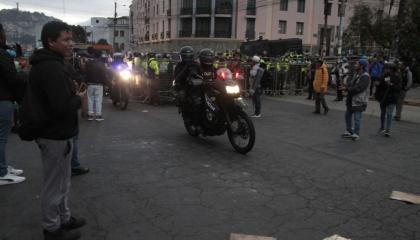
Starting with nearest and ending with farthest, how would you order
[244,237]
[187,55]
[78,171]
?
[244,237] < [78,171] < [187,55]

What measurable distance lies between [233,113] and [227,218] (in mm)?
3217

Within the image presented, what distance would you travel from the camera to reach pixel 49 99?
3.62 metres

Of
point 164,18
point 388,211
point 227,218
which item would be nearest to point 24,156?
point 227,218

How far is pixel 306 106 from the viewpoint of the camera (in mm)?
15195

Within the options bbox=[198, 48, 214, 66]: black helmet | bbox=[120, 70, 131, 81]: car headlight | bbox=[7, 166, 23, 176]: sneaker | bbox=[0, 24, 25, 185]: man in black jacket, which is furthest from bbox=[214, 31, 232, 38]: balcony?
bbox=[0, 24, 25, 185]: man in black jacket

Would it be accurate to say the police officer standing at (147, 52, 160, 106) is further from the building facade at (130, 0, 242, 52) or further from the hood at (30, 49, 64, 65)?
the building facade at (130, 0, 242, 52)

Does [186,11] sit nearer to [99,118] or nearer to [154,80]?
[154,80]

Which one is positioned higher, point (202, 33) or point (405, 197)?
point (202, 33)

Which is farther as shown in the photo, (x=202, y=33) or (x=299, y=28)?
(x=299, y=28)

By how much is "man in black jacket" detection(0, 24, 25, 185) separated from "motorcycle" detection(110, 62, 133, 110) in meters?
7.74

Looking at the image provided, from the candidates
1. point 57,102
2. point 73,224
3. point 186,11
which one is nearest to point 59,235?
point 73,224

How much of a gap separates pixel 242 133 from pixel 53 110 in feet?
13.8

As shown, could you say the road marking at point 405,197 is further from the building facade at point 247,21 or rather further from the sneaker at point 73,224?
the building facade at point 247,21

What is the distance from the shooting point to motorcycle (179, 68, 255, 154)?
7359 millimetres
